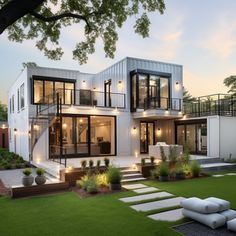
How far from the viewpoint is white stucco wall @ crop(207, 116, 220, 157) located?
1424cm

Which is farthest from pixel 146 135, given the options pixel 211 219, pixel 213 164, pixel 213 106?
pixel 211 219

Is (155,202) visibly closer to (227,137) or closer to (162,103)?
(227,137)

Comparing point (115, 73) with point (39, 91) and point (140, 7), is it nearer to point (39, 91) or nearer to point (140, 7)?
point (39, 91)

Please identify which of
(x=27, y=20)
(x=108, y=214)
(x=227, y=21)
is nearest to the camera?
(x=108, y=214)

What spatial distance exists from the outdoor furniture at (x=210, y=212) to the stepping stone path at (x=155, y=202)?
1.42 ft

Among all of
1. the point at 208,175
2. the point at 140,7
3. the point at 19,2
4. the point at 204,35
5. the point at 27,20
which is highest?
the point at 204,35

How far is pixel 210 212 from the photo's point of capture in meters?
4.97

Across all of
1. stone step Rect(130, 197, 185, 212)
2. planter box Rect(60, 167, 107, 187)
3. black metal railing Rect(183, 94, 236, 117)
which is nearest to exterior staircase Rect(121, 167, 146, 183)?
planter box Rect(60, 167, 107, 187)

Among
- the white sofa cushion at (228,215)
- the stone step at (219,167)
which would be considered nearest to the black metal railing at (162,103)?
the stone step at (219,167)

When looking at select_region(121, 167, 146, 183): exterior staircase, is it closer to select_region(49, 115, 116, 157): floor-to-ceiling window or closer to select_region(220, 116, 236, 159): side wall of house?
select_region(49, 115, 116, 157): floor-to-ceiling window

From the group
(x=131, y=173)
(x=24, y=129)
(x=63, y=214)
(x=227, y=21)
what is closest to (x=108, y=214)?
(x=63, y=214)

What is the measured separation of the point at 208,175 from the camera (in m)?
10.7

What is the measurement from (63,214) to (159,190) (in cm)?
353

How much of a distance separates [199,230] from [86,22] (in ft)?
20.6
